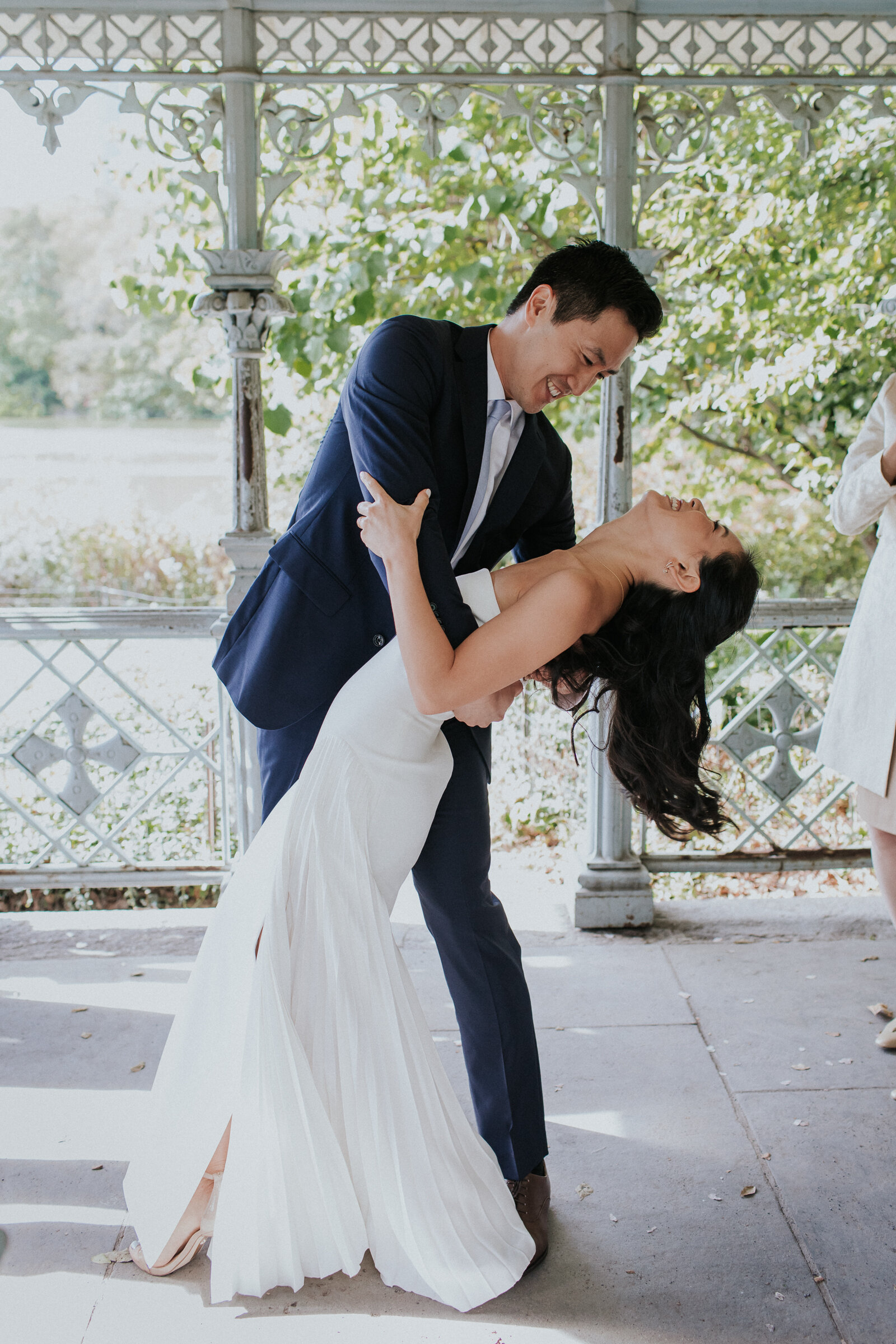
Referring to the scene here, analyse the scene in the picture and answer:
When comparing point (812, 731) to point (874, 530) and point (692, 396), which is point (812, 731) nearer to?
point (692, 396)

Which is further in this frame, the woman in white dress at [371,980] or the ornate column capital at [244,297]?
the ornate column capital at [244,297]

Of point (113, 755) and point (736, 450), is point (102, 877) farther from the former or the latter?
point (736, 450)

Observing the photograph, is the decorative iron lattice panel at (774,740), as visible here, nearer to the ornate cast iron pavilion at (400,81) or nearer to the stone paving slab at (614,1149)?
the stone paving slab at (614,1149)

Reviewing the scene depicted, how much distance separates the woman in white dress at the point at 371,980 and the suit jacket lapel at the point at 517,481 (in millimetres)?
139

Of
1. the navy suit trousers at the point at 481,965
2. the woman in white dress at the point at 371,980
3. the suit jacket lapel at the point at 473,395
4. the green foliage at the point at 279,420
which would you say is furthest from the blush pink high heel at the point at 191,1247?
the green foliage at the point at 279,420

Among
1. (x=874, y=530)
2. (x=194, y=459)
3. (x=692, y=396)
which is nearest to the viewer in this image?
(x=692, y=396)

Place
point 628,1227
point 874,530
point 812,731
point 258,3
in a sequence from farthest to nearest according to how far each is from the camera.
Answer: point 874,530
point 812,731
point 258,3
point 628,1227

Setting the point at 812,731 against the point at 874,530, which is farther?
the point at 874,530

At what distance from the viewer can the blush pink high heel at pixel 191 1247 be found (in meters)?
2.07

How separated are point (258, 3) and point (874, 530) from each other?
5.24m

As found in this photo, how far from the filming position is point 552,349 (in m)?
2.04

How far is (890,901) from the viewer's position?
2.94m

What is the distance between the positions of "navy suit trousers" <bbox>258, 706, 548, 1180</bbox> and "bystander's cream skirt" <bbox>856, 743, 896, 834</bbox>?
122cm

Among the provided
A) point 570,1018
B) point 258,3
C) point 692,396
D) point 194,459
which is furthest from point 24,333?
point 570,1018
